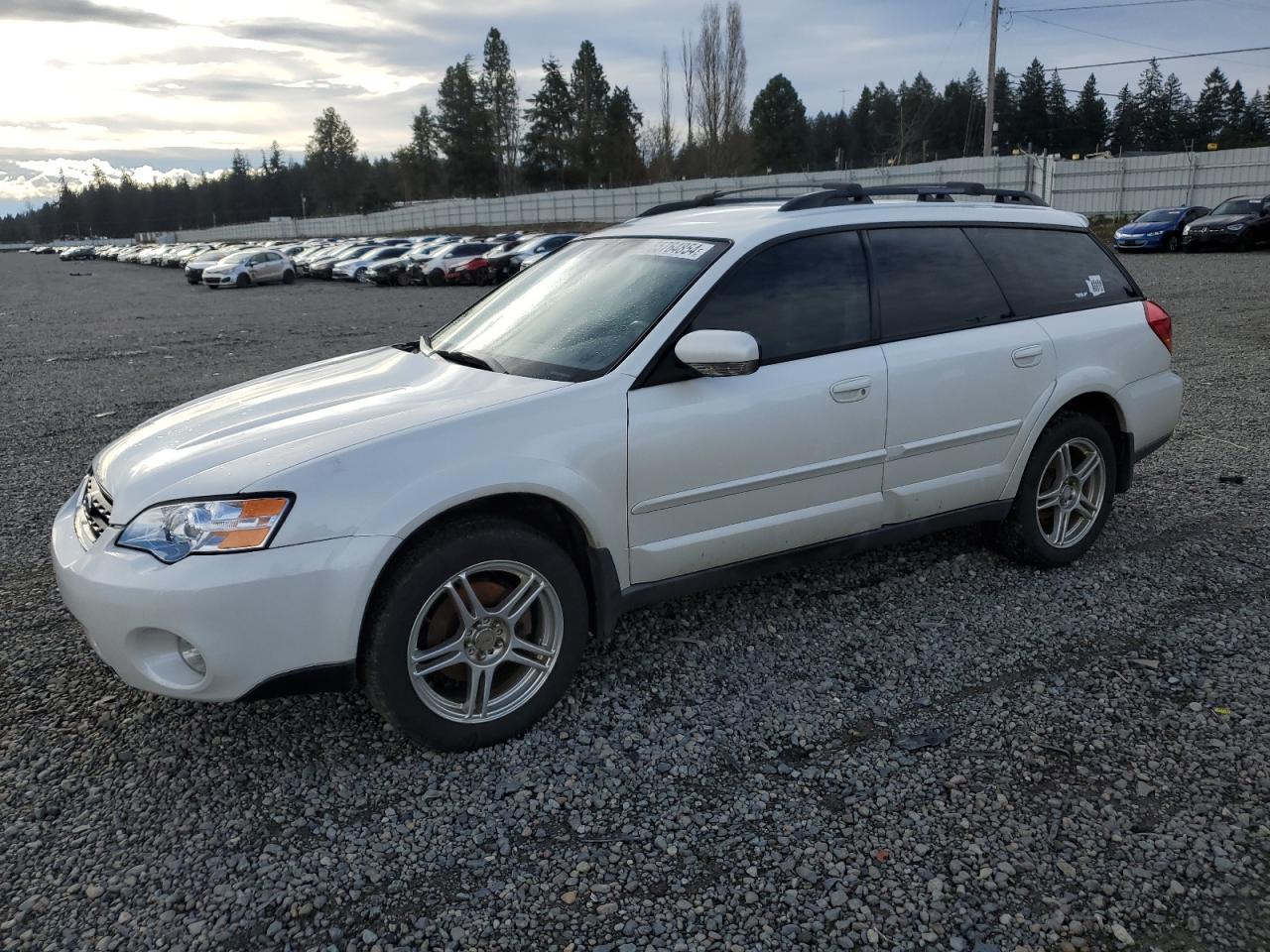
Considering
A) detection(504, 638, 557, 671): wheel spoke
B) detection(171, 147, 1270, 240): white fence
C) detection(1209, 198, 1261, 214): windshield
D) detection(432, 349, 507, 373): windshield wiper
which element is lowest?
detection(504, 638, 557, 671): wheel spoke

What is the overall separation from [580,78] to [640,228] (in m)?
90.9

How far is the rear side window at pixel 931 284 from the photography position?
401 centimetres

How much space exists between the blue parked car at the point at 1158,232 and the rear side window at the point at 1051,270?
2482cm

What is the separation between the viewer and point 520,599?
125 inches

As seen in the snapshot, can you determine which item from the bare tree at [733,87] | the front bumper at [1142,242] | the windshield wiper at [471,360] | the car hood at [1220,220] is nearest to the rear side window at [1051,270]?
the windshield wiper at [471,360]

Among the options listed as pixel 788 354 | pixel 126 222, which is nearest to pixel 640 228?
pixel 788 354

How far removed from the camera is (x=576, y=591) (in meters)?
3.27

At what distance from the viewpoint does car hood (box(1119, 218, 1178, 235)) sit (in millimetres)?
26172

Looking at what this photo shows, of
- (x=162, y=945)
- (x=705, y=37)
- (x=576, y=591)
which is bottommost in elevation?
(x=162, y=945)

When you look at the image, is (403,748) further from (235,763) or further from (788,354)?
(788,354)

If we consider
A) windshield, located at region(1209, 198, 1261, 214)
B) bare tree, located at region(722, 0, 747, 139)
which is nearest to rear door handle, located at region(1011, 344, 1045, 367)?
windshield, located at region(1209, 198, 1261, 214)

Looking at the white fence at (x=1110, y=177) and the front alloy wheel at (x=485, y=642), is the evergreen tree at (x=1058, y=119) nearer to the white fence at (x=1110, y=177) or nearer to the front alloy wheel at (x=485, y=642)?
the white fence at (x=1110, y=177)

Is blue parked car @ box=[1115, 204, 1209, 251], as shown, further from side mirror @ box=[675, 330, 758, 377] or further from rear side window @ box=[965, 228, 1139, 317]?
side mirror @ box=[675, 330, 758, 377]

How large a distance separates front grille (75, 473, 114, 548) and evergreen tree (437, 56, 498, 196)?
95214mm
